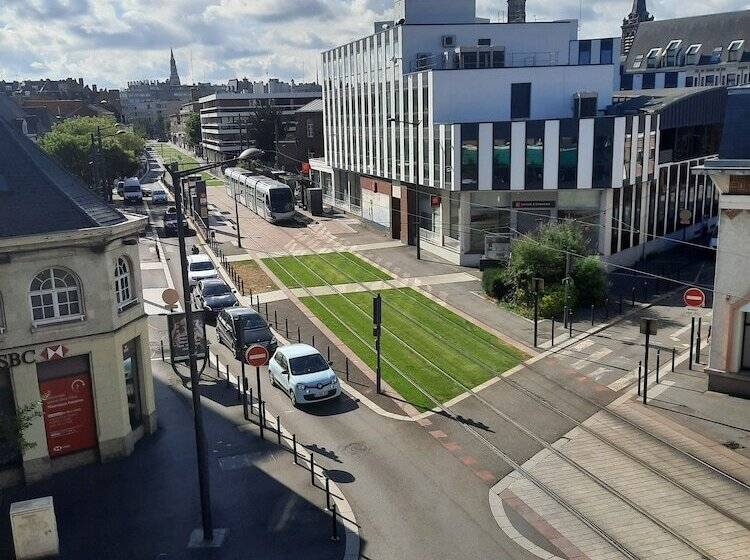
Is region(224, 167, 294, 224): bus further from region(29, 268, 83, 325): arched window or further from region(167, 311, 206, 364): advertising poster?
region(29, 268, 83, 325): arched window

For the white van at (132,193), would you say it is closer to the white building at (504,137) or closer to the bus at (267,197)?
the bus at (267,197)

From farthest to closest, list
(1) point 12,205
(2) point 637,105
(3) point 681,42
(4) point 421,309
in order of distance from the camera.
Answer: (3) point 681,42, (2) point 637,105, (4) point 421,309, (1) point 12,205

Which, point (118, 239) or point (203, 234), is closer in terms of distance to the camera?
point (118, 239)

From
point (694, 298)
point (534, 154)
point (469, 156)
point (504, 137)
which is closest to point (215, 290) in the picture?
point (469, 156)

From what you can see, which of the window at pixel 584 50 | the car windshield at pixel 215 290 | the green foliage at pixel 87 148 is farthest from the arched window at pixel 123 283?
the window at pixel 584 50

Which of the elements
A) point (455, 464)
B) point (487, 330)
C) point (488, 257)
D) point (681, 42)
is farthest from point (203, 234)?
point (681, 42)

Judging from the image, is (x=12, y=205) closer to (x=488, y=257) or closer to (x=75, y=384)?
(x=75, y=384)
